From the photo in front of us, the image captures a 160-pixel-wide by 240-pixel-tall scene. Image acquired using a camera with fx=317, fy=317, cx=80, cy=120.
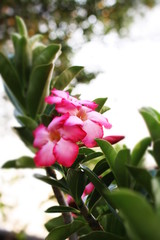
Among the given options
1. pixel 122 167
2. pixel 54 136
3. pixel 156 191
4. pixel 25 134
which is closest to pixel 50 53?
pixel 25 134

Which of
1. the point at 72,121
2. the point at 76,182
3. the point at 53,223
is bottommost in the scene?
the point at 53,223

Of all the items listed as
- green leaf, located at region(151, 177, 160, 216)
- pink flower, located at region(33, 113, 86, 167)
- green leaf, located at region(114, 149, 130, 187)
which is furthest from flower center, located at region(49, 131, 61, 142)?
green leaf, located at region(151, 177, 160, 216)

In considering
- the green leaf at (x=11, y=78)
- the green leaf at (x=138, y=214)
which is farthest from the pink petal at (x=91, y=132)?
the green leaf at (x=11, y=78)

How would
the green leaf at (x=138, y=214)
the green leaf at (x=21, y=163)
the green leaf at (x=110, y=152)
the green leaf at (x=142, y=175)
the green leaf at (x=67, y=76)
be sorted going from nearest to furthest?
1. the green leaf at (x=138, y=214)
2. the green leaf at (x=142, y=175)
3. the green leaf at (x=110, y=152)
4. the green leaf at (x=21, y=163)
5. the green leaf at (x=67, y=76)

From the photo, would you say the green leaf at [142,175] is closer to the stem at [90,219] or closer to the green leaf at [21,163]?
the stem at [90,219]

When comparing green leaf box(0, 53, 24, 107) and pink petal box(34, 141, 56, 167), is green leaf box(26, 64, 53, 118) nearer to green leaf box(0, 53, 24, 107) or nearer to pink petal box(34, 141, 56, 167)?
green leaf box(0, 53, 24, 107)

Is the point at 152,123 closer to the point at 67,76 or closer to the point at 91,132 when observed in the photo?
the point at 91,132

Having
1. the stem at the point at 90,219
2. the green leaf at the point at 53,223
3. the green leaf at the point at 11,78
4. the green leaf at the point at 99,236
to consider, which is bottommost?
the green leaf at the point at 53,223
